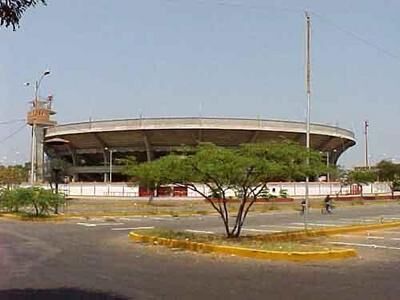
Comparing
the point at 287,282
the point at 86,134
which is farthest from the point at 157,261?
the point at 86,134

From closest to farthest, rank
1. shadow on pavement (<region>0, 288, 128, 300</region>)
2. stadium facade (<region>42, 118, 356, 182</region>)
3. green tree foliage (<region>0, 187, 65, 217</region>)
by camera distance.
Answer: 1. shadow on pavement (<region>0, 288, 128, 300</region>)
2. green tree foliage (<region>0, 187, 65, 217</region>)
3. stadium facade (<region>42, 118, 356, 182</region>)

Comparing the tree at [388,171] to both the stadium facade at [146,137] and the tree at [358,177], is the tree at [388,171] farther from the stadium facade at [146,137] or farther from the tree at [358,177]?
the tree at [358,177]

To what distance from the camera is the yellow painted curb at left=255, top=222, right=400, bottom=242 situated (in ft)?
67.0

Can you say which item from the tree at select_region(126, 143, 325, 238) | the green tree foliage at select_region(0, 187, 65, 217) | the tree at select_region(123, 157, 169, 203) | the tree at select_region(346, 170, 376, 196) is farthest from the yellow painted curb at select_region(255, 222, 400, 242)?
the tree at select_region(346, 170, 376, 196)

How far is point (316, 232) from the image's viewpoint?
23.0 m

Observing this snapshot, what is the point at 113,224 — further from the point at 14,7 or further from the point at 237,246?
the point at 14,7

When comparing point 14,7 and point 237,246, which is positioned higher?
point 14,7

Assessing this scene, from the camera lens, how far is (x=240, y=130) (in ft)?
281

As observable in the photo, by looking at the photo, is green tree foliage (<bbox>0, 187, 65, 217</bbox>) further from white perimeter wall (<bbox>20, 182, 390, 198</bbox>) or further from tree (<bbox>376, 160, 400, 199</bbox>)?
tree (<bbox>376, 160, 400, 199</bbox>)

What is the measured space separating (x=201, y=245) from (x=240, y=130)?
69419mm

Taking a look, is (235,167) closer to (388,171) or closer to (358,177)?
(358,177)

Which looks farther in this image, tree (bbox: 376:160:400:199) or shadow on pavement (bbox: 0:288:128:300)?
tree (bbox: 376:160:400:199)

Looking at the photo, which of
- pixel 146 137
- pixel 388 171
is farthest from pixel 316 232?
pixel 388 171

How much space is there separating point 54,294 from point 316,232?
14939mm
